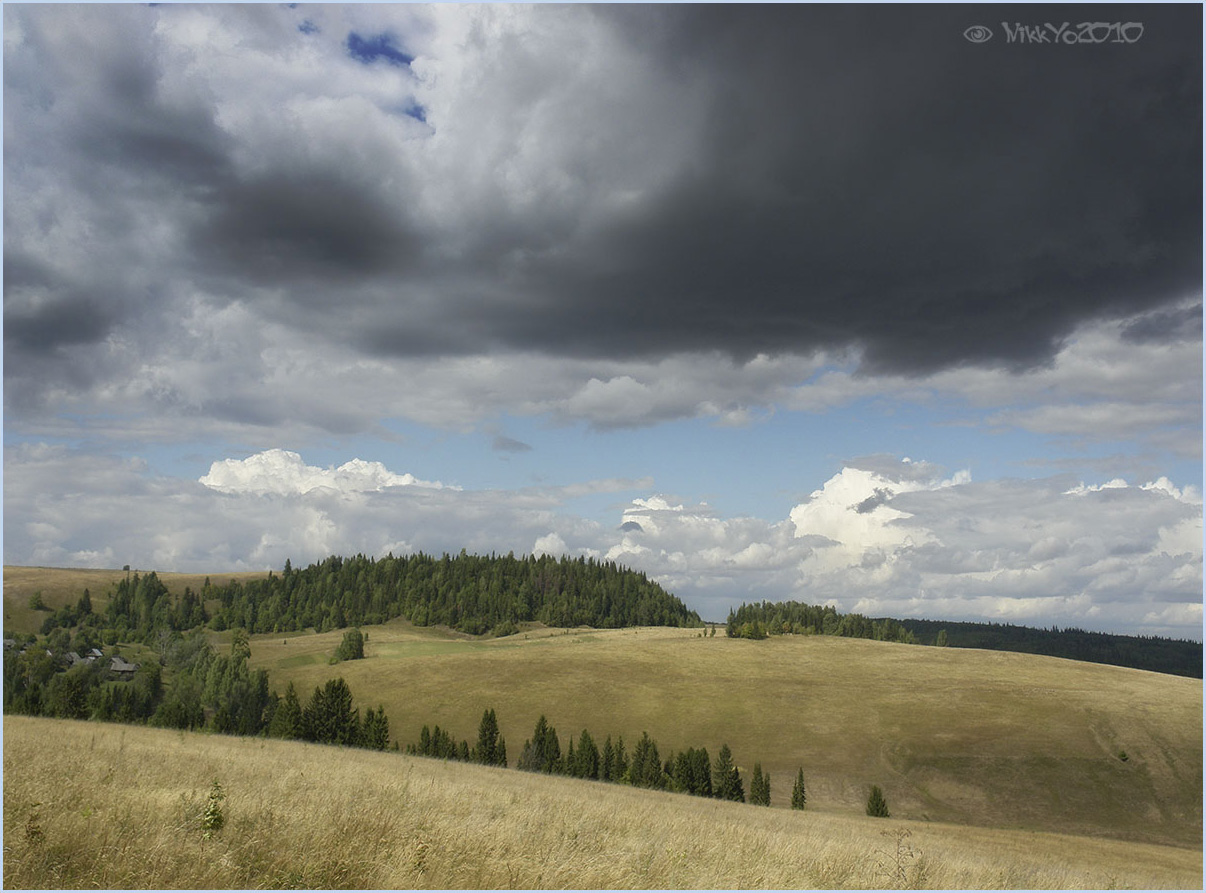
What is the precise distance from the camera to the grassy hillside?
269ft

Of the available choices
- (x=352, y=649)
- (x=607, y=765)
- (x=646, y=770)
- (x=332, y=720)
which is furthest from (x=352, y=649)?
(x=646, y=770)

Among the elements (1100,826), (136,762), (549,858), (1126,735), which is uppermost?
(549,858)

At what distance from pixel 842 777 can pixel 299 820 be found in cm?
8859

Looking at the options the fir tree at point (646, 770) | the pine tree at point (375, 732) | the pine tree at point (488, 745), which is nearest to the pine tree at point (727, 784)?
the fir tree at point (646, 770)

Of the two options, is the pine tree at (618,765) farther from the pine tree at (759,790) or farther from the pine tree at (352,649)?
the pine tree at (352,649)

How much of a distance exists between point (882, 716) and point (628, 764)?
41409 mm

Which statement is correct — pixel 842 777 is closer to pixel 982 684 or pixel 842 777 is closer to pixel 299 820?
pixel 982 684

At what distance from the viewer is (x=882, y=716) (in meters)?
105

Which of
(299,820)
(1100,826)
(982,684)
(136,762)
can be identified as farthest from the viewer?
(982,684)

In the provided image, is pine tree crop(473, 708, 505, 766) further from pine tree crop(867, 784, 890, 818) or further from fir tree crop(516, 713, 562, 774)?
pine tree crop(867, 784, 890, 818)

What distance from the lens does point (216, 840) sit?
35.6 ft

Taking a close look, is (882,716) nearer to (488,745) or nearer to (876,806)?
(876,806)

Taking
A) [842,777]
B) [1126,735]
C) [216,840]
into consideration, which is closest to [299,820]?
[216,840]

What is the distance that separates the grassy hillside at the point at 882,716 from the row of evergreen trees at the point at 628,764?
7.19 metres
